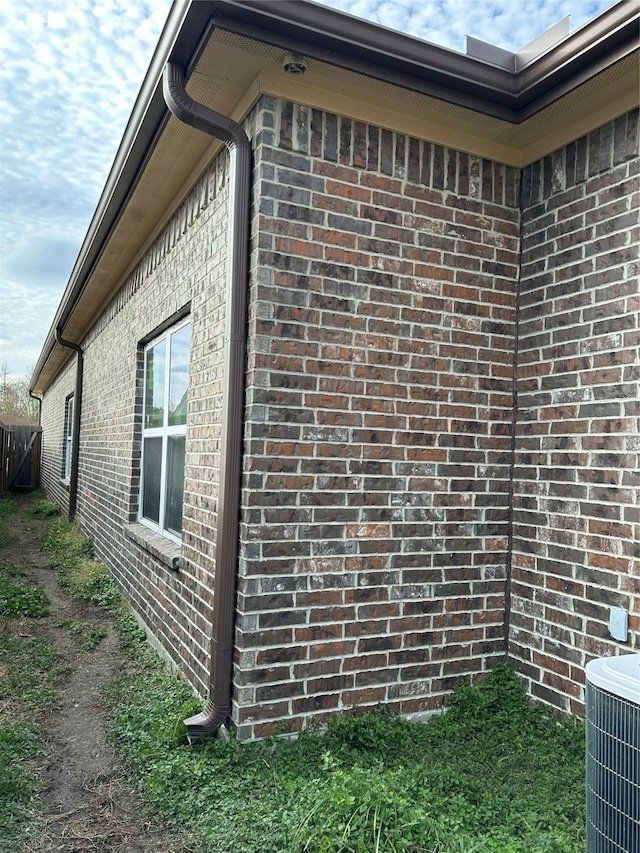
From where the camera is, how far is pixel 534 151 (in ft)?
11.9

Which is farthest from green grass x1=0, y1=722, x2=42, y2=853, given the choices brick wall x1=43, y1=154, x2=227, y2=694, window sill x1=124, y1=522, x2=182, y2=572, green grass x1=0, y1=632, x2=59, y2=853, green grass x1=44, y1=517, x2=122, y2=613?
green grass x1=44, y1=517, x2=122, y2=613

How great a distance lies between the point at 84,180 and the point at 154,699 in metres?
9.53

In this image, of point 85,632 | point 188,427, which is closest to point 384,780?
point 188,427

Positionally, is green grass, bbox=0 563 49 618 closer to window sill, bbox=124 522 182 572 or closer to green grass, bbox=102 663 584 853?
window sill, bbox=124 522 182 572

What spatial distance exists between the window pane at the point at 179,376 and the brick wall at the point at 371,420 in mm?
1734

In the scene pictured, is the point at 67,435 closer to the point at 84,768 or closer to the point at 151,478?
the point at 151,478

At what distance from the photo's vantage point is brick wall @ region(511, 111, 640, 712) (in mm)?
3016

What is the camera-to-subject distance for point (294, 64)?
9.51ft

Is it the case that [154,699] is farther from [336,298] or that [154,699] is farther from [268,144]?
[268,144]

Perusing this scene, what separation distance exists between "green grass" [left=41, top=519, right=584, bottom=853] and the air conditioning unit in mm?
449

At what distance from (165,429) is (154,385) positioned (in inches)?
29.8

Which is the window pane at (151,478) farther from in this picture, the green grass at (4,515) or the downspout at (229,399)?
the green grass at (4,515)

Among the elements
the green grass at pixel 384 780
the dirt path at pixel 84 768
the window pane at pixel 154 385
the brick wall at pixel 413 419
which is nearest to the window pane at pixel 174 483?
the window pane at pixel 154 385

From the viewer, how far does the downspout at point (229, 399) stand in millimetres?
3035
